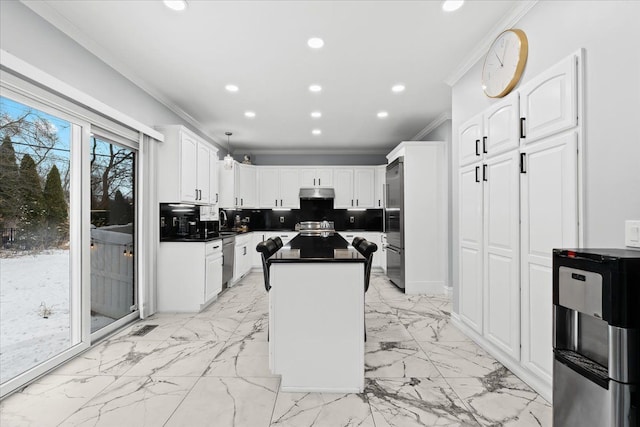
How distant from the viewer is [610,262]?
1213 millimetres

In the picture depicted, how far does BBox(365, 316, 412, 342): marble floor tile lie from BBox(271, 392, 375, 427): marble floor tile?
104 cm

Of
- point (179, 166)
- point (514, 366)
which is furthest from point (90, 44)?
point (514, 366)

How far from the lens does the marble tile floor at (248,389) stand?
1858mm

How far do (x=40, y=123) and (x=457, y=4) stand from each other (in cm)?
319

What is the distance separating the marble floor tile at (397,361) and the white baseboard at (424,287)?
1922 millimetres

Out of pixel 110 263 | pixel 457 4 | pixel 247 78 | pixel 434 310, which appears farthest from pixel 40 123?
pixel 434 310

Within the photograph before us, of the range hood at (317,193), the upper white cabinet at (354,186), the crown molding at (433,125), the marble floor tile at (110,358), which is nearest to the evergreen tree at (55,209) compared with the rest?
the marble floor tile at (110,358)

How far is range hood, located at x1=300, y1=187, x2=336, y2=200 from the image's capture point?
22.4 ft

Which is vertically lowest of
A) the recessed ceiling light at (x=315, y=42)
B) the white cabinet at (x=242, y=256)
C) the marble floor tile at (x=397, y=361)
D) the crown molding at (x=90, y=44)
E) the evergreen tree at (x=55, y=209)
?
the marble floor tile at (x=397, y=361)

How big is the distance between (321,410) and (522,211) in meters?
1.92

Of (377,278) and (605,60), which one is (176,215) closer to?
(377,278)

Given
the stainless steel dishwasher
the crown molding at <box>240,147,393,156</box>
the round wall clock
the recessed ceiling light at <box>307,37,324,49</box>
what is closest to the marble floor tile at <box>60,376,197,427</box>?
the stainless steel dishwasher

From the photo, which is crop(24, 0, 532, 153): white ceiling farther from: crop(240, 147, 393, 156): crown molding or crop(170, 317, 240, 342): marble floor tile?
crop(170, 317, 240, 342): marble floor tile

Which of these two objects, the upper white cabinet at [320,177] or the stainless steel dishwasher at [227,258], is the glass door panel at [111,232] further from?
the upper white cabinet at [320,177]
